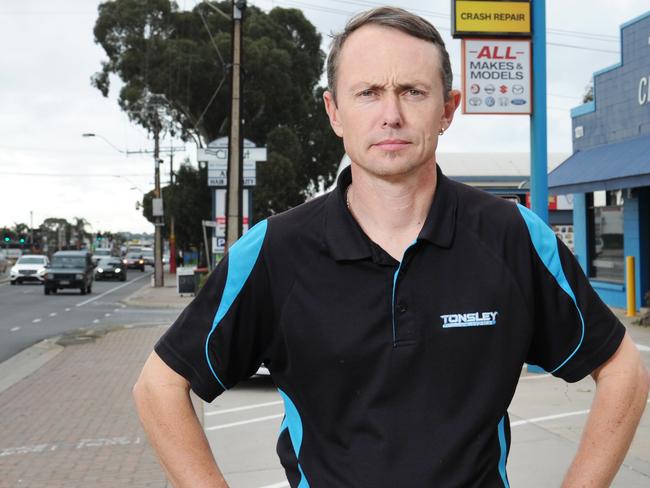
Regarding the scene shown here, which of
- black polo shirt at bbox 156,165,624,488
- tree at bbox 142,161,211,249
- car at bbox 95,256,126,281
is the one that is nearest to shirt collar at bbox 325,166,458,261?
black polo shirt at bbox 156,165,624,488

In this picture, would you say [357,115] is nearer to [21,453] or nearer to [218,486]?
[218,486]

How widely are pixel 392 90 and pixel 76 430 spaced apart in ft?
24.5

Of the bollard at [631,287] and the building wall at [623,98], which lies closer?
the bollard at [631,287]

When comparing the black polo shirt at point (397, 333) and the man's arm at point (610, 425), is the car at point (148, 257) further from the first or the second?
the man's arm at point (610, 425)

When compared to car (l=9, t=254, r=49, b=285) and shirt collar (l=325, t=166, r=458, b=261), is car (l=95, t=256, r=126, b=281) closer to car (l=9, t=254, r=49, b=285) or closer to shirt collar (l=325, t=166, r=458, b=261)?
car (l=9, t=254, r=49, b=285)

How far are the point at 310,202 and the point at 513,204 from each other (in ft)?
1.58

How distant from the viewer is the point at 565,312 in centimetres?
219

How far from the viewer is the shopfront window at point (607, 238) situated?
2075 centimetres

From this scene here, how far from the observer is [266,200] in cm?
4584

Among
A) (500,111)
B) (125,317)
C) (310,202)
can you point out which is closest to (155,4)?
(125,317)

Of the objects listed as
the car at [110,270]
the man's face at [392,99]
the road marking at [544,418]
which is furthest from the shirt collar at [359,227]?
the car at [110,270]

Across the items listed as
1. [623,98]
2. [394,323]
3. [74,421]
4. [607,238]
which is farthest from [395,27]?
[607,238]

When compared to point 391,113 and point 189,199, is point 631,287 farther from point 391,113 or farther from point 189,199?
point 189,199

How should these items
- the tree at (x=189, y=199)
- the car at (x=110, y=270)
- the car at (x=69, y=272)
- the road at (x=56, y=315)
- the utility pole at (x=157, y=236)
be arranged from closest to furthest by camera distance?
the road at (x=56, y=315)
the car at (x=69, y=272)
the utility pole at (x=157, y=236)
the tree at (x=189, y=199)
the car at (x=110, y=270)
